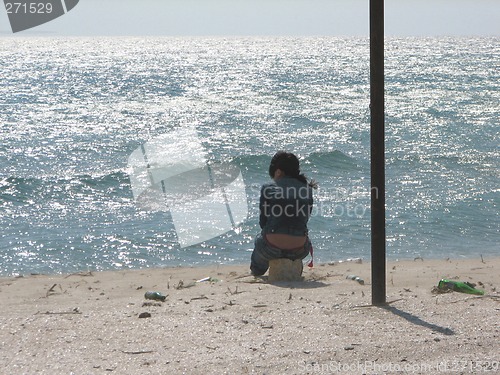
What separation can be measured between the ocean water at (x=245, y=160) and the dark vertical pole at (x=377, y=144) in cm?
450

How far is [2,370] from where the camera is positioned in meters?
4.73

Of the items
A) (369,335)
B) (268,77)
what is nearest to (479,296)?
(369,335)

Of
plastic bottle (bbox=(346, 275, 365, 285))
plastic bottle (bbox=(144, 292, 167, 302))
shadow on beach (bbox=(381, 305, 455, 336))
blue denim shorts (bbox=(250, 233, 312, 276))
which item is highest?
shadow on beach (bbox=(381, 305, 455, 336))

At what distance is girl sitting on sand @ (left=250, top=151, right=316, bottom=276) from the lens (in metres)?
7.17

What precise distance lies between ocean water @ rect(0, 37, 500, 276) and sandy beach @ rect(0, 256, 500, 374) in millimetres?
3838

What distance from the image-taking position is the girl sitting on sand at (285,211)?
7.17m

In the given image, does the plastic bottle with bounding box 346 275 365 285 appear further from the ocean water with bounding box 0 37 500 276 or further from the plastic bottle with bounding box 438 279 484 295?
the ocean water with bounding box 0 37 500 276

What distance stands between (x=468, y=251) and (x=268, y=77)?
38.0 m

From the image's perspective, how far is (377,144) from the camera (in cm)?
559

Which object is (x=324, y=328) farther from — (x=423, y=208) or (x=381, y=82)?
(x=423, y=208)

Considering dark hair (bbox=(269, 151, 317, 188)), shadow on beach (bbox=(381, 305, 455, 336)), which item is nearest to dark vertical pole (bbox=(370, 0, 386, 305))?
shadow on beach (bbox=(381, 305, 455, 336))

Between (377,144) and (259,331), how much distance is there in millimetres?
1486

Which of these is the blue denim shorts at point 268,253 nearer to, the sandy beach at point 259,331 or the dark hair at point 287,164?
the sandy beach at point 259,331

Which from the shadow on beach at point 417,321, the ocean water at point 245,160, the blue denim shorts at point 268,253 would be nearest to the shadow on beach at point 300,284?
the blue denim shorts at point 268,253
